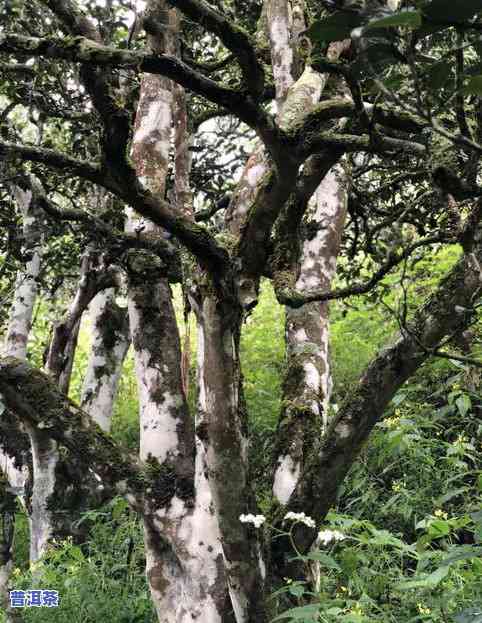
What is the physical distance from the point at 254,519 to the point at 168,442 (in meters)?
0.90

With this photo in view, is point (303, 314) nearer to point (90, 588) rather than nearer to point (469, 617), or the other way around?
point (90, 588)

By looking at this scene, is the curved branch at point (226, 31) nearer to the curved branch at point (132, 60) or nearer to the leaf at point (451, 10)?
the curved branch at point (132, 60)

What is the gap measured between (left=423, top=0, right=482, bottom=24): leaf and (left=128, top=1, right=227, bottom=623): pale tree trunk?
2.32m

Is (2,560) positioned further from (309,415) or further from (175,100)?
(175,100)

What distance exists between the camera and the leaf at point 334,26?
0.81 metres

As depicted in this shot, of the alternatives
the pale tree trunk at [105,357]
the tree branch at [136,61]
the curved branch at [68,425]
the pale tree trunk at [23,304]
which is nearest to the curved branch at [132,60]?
the tree branch at [136,61]

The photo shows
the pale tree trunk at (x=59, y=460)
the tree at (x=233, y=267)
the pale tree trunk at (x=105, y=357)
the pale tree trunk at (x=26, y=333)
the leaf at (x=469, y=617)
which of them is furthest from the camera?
the pale tree trunk at (x=105, y=357)

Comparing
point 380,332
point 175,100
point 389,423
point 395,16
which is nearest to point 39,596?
point 389,423

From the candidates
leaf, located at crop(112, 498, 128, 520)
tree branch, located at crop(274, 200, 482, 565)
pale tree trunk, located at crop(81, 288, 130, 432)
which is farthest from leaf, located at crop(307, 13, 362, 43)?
pale tree trunk, located at crop(81, 288, 130, 432)

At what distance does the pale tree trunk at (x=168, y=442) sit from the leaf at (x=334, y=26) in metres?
2.21

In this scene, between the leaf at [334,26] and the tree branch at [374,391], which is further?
the tree branch at [374,391]

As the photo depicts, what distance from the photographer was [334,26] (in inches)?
32.3

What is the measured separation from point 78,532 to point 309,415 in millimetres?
2336

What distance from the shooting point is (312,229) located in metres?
3.85
